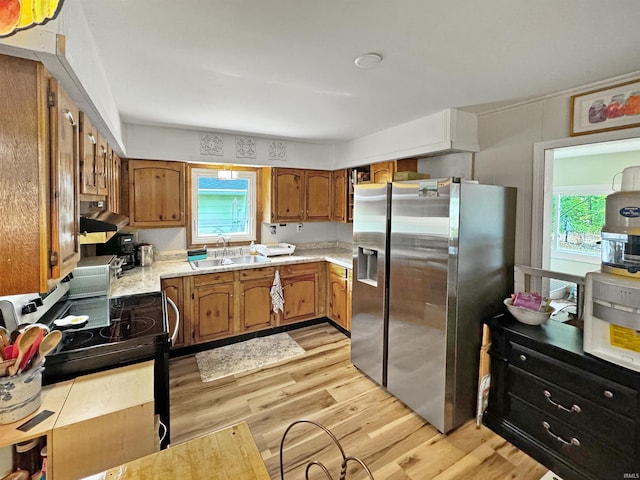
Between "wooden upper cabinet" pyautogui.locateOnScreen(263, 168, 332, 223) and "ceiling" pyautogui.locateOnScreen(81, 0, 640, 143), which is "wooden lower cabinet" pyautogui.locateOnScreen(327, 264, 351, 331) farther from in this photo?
"ceiling" pyautogui.locateOnScreen(81, 0, 640, 143)

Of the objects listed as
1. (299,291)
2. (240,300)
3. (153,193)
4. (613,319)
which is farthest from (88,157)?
(613,319)

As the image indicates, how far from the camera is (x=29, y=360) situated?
130cm

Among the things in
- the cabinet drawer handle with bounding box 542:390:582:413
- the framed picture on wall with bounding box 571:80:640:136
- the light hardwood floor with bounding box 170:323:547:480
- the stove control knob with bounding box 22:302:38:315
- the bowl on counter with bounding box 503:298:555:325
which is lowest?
the light hardwood floor with bounding box 170:323:547:480

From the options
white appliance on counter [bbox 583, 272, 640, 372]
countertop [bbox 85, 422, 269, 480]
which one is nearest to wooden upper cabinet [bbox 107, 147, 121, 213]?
countertop [bbox 85, 422, 269, 480]

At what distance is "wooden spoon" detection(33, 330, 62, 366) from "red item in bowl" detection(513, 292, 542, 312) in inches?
105

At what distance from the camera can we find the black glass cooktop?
169 cm

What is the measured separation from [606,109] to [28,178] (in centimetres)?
303

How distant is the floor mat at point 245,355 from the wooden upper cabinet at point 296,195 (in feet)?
4.85

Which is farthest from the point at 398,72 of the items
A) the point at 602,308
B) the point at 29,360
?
the point at 29,360

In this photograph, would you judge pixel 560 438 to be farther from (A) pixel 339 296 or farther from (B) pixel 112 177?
(B) pixel 112 177

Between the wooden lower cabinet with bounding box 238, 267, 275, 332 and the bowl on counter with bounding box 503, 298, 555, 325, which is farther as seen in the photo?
the wooden lower cabinet with bounding box 238, 267, 275, 332

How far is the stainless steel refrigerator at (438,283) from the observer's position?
2111 millimetres

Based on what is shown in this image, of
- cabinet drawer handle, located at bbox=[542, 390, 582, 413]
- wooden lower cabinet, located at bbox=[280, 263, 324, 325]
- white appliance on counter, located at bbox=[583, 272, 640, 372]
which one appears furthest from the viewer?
wooden lower cabinet, located at bbox=[280, 263, 324, 325]

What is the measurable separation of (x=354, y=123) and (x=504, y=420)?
2705 millimetres
